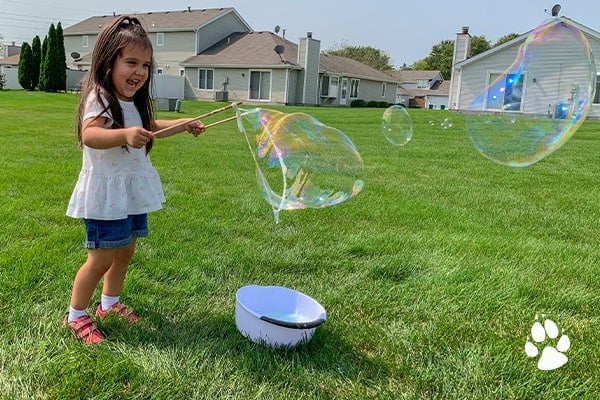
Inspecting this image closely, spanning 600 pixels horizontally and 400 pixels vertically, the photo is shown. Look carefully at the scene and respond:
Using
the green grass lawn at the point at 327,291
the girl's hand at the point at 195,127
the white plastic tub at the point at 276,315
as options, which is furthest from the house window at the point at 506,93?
the girl's hand at the point at 195,127

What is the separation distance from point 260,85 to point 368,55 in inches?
1406

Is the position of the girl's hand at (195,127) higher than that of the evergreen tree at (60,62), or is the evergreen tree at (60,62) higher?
the evergreen tree at (60,62)

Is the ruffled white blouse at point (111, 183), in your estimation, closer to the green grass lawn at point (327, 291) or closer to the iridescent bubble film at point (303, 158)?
the green grass lawn at point (327, 291)

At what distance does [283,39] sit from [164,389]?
29671mm

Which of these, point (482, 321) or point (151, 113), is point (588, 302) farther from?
point (151, 113)

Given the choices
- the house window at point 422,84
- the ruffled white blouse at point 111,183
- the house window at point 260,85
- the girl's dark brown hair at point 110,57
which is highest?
Answer: the house window at point 422,84

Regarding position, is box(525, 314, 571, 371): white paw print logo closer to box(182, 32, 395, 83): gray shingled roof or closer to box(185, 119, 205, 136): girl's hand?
box(185, 119, 205, 136): girl's hand

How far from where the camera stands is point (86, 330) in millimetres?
2178

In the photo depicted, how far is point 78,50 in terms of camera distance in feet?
111

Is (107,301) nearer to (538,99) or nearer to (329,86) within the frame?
(538,99)

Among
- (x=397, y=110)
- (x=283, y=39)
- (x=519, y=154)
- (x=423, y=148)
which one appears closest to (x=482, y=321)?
(x=519, y=154)

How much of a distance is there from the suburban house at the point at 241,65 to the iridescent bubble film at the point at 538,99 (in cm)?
2242

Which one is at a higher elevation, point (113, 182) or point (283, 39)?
point (283, 39)

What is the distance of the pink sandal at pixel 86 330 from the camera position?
7.05ft
